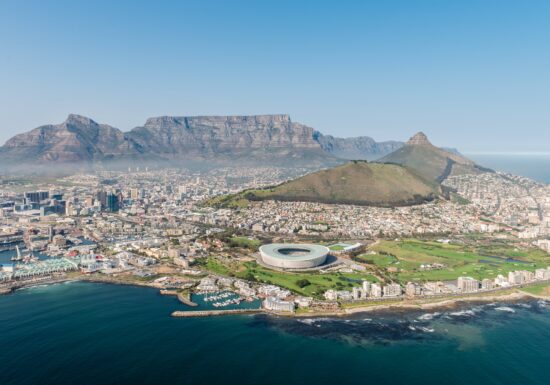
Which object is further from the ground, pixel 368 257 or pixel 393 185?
pixel 393 185

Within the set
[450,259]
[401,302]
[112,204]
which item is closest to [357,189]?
[450,259]

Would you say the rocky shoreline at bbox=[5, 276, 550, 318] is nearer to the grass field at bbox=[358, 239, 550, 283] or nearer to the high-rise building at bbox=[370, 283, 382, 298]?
the high-rise building at bbox=[370, 283, 382, 298]

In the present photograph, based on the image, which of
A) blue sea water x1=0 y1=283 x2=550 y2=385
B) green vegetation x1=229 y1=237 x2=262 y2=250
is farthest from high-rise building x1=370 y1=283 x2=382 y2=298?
green vegetation x1=229 y1=237 x2=262 y2=250

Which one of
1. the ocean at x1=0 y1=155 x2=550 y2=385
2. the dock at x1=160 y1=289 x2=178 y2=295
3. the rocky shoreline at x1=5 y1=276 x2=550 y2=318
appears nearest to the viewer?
the ocean at x1=0 y1=155 x2=550 y2=385

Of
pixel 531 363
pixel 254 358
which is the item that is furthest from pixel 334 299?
pixel 531 363

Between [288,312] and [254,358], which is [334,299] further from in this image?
[254,358]

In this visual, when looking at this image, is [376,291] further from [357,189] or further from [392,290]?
[357,189]
